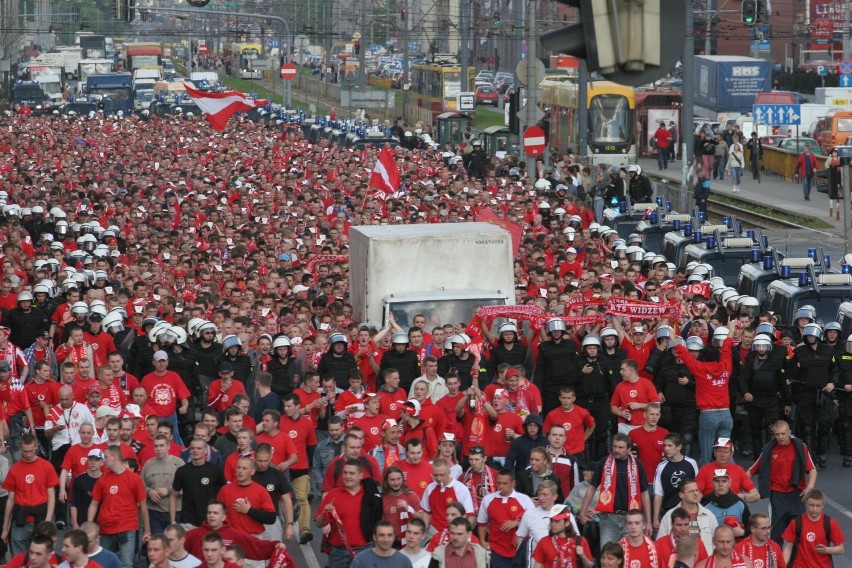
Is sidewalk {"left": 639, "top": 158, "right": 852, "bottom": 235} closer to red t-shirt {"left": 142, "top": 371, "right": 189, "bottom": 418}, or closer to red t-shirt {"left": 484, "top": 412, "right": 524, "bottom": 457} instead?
red t-shirt {"left": 142, "top": 371, "right": 189, "bottom": 418}

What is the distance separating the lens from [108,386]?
1545cm

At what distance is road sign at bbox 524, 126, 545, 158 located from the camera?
35062 millimetres

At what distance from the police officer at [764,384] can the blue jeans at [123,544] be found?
6.69m

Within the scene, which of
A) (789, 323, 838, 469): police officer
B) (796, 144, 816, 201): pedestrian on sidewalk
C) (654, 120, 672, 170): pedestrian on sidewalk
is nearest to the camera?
(789, 323, 838, 469): police officer

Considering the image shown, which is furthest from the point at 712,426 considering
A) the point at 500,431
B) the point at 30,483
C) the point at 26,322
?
the point at 26,322

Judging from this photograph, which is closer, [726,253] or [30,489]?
[30,489]

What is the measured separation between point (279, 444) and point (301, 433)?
2.82ft

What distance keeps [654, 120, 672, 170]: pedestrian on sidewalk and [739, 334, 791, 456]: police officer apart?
121ft

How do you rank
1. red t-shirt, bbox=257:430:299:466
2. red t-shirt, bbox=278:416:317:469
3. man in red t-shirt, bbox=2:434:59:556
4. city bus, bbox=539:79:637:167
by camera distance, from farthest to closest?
city bus, bbox=539:79:637:167 → red t-shirt, bbox=278:416:317:469 → red t-shirt, bbox=257:430:299:466 → man in red t-shirt, bbox=2:434:59:556

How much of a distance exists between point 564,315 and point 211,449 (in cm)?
643

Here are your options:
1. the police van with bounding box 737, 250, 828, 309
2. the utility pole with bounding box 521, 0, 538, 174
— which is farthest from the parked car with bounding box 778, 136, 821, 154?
the police van with bounding box 737, 250, 828, 309

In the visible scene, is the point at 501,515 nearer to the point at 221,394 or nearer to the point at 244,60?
the point at 221,394

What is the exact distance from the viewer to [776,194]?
4675cm

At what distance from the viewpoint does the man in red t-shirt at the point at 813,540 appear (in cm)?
1130
